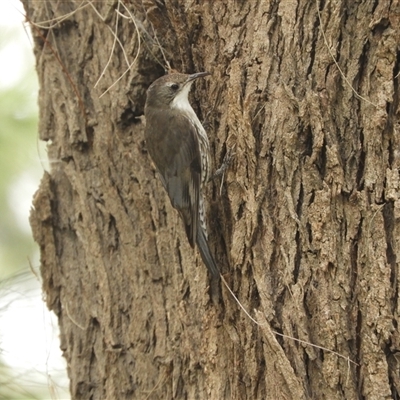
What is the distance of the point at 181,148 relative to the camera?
4184 mm

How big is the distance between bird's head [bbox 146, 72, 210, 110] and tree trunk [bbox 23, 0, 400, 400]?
0.10 meters

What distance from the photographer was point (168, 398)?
12.3 feet

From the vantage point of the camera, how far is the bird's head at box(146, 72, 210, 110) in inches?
147

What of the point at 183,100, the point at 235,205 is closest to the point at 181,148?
the point at 183,100

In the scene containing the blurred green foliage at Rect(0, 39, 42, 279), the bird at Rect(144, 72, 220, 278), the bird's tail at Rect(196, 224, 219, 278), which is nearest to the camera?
the bird's tail at Rect(196, 224, 219, 278)

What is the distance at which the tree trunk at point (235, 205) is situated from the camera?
2939 millimetres

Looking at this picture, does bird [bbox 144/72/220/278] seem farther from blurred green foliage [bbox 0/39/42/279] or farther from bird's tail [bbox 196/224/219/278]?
blurred green foliage [bbox 0/39/42/279]

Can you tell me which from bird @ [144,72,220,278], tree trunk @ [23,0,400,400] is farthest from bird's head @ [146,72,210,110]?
tree trunk @ [23,0,400,400]

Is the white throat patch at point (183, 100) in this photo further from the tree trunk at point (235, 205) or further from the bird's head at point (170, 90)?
the tree trunk at point (235, 205)

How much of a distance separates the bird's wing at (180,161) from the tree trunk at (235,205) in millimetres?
127

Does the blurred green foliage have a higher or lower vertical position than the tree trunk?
higher

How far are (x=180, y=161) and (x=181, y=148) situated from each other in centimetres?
11

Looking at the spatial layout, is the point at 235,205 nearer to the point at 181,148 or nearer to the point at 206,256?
the point at 206,256

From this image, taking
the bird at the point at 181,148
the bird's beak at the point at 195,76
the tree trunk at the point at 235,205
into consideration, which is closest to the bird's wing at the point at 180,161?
the bird at the point at 181,148
